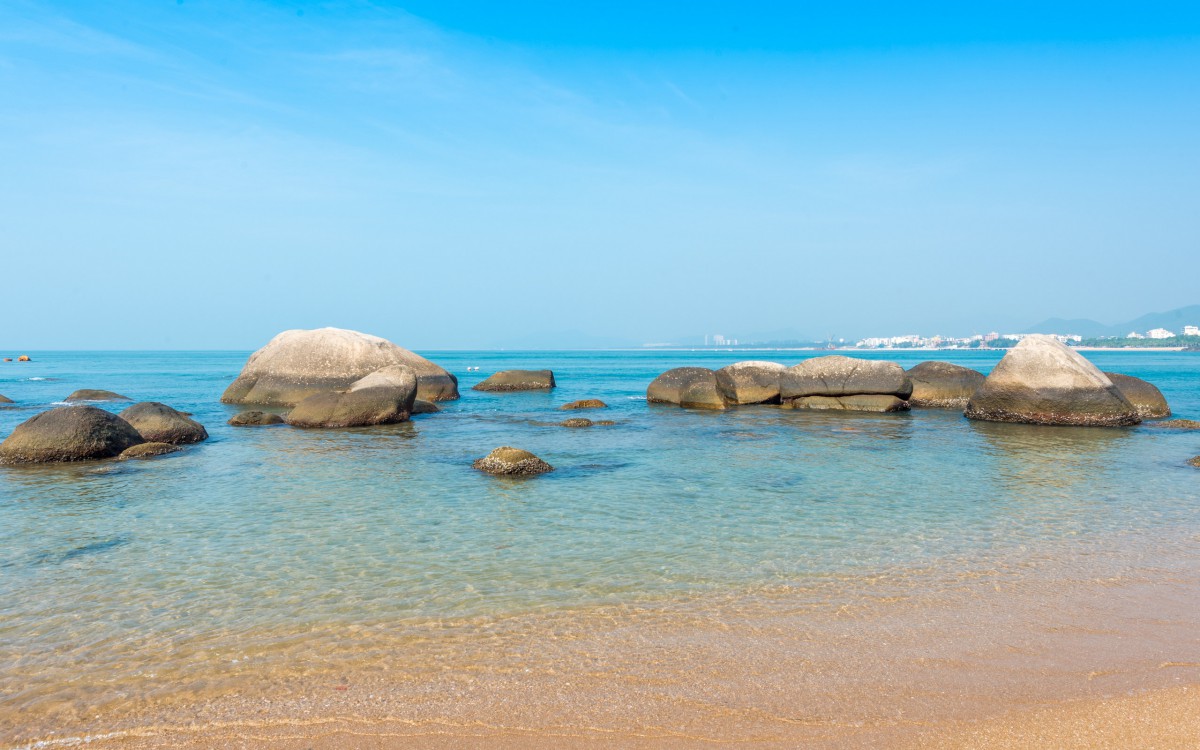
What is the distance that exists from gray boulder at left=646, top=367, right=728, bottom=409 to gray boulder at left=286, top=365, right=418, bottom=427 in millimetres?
10892

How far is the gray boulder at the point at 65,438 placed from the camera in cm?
1423

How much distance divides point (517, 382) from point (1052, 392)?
25.8 meters

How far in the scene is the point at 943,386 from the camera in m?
27.3

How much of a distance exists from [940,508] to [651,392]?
20016 millimetres

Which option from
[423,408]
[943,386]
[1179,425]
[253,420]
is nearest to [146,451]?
[253,420]

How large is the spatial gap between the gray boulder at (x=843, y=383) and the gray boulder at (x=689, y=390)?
2.64 m

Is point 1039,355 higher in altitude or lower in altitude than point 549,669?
higher

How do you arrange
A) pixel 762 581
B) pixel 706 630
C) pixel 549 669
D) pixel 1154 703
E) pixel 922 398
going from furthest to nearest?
pixel 922 398
pixel 762 581
pixel 706 630
pixel 549 669
pixel 1154 703

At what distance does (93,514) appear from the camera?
9.99 meters


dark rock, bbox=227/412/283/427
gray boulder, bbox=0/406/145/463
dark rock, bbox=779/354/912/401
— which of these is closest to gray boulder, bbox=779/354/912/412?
dark rock, bbox=779/354/912/401

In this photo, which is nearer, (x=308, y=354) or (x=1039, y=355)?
(x=1039, y=355)

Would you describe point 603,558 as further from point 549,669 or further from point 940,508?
point 940,508

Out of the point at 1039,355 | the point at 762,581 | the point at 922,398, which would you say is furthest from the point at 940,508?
the point at 922,398

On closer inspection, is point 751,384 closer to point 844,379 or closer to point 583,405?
point 844,379
